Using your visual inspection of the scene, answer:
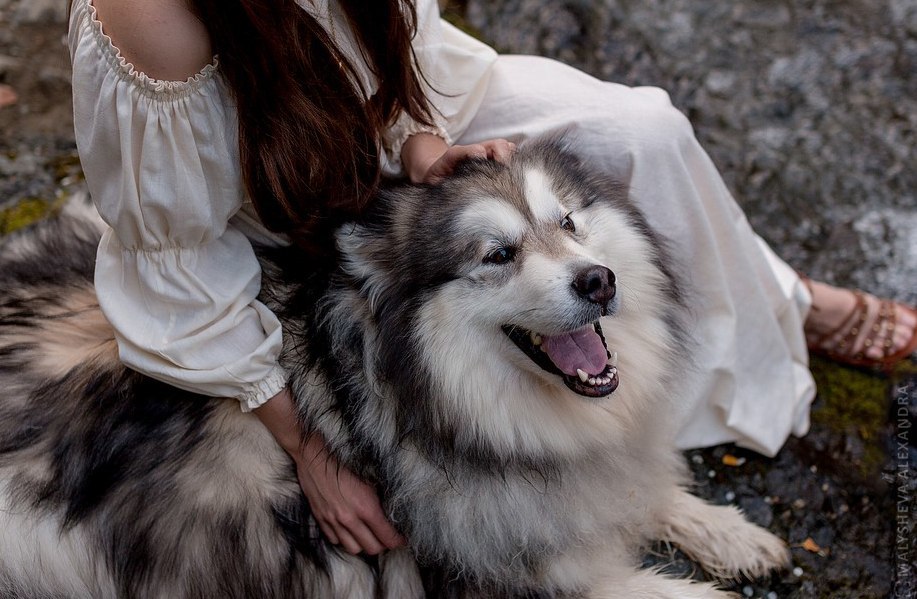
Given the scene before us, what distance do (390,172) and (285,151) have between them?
0.45 metres

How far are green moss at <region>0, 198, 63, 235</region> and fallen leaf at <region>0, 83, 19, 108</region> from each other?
664 millimetres

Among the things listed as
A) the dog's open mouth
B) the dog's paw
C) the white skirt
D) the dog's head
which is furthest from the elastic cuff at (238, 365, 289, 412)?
the dog's paw

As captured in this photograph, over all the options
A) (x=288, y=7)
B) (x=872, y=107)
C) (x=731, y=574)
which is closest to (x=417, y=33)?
(x=288, y=7)

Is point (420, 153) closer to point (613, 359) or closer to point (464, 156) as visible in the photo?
point (464, 156)

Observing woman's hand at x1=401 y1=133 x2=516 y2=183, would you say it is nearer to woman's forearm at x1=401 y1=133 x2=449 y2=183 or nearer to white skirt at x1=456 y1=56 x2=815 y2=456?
woman's forearm at x1=401 y1=133 x2=449 y2=183

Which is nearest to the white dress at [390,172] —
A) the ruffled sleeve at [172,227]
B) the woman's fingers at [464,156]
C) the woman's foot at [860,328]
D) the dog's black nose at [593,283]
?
the ruffled sleeve at [172,227]

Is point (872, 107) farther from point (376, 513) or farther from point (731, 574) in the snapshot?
point (376, 513)

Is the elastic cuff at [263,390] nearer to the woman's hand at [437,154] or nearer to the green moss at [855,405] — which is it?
the woman's hand at [437,154]

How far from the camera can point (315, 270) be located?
180 centimetres

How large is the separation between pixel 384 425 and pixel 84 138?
754mm

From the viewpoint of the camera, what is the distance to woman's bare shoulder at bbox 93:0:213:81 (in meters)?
1.43

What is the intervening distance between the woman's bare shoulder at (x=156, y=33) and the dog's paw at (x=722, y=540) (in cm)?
159

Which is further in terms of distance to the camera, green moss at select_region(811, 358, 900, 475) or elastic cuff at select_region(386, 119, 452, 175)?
green moss at select_region(811, 358, 900, 475)

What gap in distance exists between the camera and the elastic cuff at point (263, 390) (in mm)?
1698
